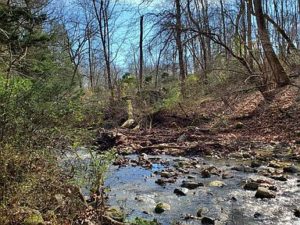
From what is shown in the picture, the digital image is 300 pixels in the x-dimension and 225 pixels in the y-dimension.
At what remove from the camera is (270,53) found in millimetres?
13914

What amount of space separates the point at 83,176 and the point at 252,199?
327cm

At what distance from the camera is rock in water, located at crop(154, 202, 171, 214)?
6556mm

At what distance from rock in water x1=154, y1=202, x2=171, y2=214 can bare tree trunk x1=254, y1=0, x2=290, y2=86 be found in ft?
30.0

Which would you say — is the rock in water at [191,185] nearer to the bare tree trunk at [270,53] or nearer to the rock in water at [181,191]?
the rock in water at [181,191]

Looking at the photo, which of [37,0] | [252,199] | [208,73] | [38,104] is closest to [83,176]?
[38,104]

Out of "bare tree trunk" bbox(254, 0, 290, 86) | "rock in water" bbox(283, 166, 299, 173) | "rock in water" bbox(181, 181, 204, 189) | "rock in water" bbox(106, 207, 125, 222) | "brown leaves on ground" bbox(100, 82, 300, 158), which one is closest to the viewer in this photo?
"rock in water" bbox(106, 207, 125, 222)

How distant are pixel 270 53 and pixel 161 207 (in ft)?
30.7

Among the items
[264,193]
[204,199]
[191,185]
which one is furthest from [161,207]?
[264,193]

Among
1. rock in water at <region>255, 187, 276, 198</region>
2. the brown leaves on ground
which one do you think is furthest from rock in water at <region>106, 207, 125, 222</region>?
the brown leaves on ground

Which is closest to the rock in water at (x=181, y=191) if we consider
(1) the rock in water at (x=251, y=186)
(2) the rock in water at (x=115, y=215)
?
(1) the rock in water at (x=251, y=186)

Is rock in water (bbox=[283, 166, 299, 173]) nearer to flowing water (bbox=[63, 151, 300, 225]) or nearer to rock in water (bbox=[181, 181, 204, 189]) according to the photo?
flowing water (bbox=[63, 151, 300, 225])

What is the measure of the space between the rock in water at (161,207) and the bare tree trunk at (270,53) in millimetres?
9157

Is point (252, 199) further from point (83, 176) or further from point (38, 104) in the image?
point (38, 104)

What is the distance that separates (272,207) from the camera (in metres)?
6.52
